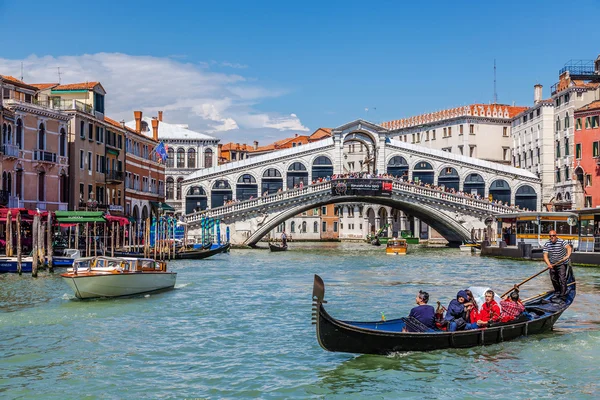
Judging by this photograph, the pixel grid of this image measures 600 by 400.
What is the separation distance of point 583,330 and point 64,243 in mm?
18121

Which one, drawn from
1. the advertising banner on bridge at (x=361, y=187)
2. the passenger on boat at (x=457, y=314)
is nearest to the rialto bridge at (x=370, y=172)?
the advertising banner on bridge at (x=361, y=187)

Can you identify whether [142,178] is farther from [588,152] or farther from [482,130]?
[482,130]

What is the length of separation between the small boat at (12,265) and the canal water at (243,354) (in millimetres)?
2685

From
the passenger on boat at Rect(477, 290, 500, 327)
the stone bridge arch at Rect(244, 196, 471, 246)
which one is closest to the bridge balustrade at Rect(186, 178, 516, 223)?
the stone bridge arch at Rect(244, 196, 471, 246)

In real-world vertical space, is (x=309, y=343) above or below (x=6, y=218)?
below

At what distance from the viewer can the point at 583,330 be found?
1202 cm

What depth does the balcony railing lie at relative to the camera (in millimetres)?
23688

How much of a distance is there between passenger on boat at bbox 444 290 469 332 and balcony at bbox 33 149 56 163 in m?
18.5

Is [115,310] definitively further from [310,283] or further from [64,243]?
[64,243]

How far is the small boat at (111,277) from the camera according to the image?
48.4 feet

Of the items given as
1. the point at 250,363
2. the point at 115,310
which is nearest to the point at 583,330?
the point at 250,363

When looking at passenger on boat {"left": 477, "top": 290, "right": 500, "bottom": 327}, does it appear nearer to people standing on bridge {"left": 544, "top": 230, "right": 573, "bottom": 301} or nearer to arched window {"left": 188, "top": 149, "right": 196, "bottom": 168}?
people standing on bridge {"left": 544, "top": 230, "right": 573, "bottom": 301}

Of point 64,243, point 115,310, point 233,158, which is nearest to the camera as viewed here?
point 115,310

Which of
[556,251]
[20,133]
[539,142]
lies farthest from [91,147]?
[539,142]
